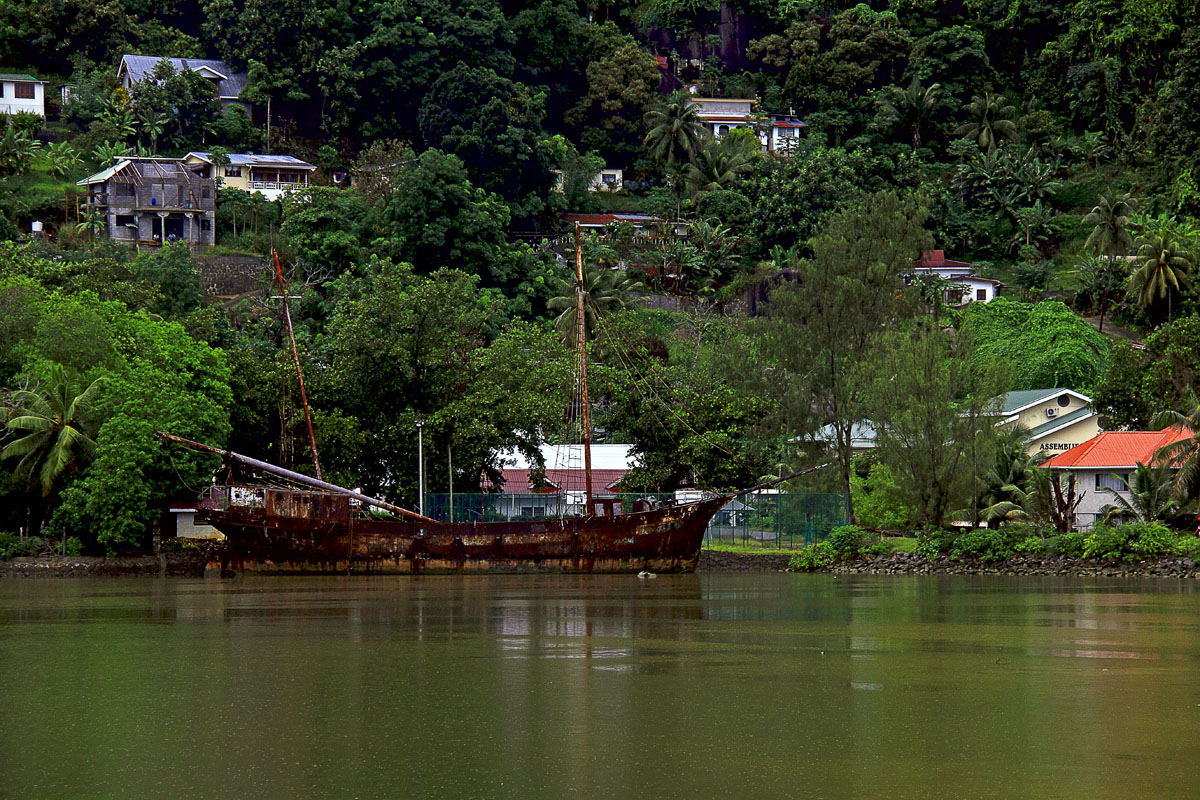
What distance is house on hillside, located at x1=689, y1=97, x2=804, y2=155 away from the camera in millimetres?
121938

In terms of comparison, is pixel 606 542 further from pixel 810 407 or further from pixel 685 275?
pixel 685 275

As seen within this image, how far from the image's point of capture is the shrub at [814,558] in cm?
5122

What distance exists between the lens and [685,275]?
103 metres

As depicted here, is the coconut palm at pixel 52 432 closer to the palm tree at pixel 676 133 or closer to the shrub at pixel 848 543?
the shrub at pixel 848 543

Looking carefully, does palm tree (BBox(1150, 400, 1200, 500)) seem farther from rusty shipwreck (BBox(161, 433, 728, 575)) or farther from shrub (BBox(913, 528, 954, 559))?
rusty shipwreck (BBox(161, 433, 728, 575))

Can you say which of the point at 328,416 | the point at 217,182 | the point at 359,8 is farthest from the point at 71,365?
the point at 359,8

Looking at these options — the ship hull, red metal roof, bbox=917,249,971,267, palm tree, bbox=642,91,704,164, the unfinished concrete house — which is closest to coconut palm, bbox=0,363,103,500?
the ship hull

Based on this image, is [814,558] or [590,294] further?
[590,294]

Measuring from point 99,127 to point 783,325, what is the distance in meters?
68.7

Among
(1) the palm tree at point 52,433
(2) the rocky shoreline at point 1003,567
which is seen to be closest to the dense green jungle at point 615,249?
(1) the palm tree at point 52,433

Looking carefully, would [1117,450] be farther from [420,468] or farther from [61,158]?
[61,158]

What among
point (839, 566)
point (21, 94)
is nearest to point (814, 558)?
point (839, 566)

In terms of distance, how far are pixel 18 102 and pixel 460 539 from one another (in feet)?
251

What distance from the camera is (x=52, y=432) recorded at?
176ft
